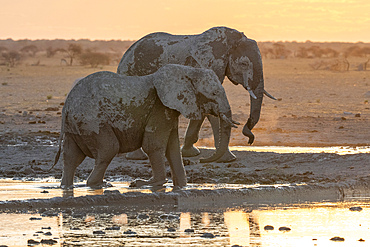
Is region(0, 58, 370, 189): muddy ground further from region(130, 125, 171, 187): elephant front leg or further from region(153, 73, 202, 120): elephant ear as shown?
region(153, 73, 202, 120): elephant ear

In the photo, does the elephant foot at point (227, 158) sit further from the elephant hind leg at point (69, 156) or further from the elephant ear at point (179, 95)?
the elephant hind leg at point (69, 156)

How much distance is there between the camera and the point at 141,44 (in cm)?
1188

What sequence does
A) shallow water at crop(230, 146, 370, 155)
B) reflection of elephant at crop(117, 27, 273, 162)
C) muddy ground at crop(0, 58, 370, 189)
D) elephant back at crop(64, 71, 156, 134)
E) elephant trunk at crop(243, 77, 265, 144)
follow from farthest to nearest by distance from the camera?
1. shallow water at crop(230, 146, 370, 155)
2. elephant trunk at crop(243, 77, 265, 144)
3. reflection of elephant at crop(117, 27, 273, 162)
4. muddy ground at crop(0, 58, 370, 189)
5. elephant back at crop(64, 71, 156, 134)

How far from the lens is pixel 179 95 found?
29.1 feet

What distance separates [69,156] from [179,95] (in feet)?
4.87

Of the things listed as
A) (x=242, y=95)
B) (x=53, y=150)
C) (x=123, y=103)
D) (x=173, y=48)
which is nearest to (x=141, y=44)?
(x=173, y=48)

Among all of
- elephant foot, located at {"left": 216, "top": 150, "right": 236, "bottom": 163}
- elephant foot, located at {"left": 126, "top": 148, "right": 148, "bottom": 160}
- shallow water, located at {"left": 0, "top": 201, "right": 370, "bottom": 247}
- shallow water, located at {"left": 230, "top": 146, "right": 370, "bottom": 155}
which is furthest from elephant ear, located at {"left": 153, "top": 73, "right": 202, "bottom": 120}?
shallow water, located at {"left": 230, "top": 146, "right": 370, "bottom": 155}

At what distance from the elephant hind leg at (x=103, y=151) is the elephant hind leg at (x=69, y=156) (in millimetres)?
275

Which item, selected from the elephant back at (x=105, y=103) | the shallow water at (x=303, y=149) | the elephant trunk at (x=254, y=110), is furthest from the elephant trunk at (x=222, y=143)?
the elephant back at (x=105, y=103)

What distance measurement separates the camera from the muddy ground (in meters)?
10.6

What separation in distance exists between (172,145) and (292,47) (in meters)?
103

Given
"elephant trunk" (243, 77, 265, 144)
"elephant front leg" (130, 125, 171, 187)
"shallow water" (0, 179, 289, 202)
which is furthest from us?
"elephant trunk" (243, 77, 265, 144)

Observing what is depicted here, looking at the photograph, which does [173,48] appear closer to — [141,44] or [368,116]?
[141,44]

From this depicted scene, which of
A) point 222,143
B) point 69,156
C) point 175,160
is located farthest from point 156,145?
point 222,143
